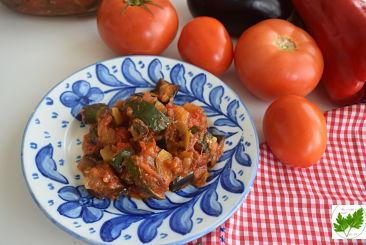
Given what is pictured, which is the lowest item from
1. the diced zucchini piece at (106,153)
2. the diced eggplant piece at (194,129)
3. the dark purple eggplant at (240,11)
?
the diced eggplant piece at (194,129)

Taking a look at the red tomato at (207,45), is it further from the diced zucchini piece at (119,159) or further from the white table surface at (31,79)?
the diced zucchini piece at (119,159)

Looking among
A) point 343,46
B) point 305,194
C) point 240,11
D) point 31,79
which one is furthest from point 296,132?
point 31,79

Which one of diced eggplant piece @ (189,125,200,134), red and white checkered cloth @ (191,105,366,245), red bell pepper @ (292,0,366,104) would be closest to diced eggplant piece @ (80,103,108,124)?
diced eggplant piece @ (189,125,200,134)

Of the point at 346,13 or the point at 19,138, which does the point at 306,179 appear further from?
the point at 19,138

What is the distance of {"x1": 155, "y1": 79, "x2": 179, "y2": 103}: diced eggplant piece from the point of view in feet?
3.23

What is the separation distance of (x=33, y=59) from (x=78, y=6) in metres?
0.22

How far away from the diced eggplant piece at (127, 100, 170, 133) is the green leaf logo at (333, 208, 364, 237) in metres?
0.42

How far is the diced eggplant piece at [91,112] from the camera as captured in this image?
0.96 metres

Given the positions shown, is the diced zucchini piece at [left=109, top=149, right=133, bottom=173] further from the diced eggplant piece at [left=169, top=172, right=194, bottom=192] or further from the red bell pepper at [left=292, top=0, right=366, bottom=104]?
the red bell pepper at [left=292, top=0, right=366, bottom=104]

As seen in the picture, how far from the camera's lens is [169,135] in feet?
2.89

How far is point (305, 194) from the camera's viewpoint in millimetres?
897

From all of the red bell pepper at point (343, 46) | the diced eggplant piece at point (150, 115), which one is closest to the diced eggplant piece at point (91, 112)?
the diced eggplant piece at point (150, 115)

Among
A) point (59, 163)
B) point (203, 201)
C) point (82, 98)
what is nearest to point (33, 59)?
point (82, 98)

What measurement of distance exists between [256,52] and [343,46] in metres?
0.26
